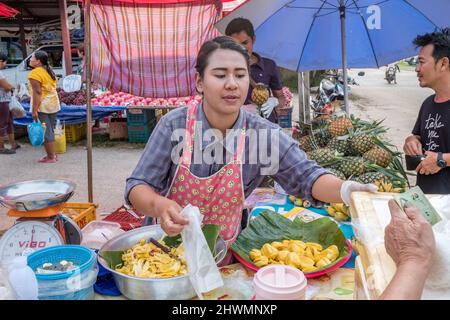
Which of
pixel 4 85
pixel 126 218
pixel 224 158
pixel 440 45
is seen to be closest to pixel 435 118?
pixel 440 45

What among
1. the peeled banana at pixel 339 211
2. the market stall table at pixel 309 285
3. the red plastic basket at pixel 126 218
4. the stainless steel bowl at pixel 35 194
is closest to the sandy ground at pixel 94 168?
the red plastic basket at pixel 126 218

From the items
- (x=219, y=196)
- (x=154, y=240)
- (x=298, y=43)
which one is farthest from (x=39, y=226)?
(x=298, y=43)

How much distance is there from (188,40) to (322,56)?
1.54 meters

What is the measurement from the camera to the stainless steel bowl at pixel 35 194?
1752 millimetres

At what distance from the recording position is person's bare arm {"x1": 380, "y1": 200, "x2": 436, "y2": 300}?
944mm

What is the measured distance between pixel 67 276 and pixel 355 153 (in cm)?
242

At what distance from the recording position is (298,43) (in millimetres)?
4543

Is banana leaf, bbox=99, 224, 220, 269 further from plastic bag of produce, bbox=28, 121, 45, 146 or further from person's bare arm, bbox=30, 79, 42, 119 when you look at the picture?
person's bare arm, bbox=30, 79, 42, 119

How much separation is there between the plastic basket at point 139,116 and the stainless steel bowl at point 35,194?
5871 mm

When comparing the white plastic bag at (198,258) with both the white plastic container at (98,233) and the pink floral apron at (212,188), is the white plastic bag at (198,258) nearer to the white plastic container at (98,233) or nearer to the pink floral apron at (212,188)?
the pink floral apron at (212,188)

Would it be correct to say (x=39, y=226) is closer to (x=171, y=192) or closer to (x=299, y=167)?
(x=171, y=192)

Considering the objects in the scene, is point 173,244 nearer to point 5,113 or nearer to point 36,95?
point 36,95

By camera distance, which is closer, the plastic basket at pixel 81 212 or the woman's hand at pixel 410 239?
the woman's hand at pixel 410 239

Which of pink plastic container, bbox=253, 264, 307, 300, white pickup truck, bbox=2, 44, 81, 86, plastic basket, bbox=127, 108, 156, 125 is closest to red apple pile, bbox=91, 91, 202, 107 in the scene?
plastic basket, bbox=127, 108, 156, 125
